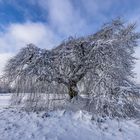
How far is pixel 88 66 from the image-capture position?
10227 millimetres

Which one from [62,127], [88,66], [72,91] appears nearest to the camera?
[62,127]

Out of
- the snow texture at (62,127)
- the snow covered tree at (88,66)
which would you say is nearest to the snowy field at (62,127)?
the snow texture at (62,127)

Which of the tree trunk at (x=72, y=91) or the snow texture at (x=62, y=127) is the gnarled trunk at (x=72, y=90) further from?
the snow texture at (x=62, y=127)

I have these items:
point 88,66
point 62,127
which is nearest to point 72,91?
point 88,66

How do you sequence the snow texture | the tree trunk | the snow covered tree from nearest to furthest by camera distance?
1. the snow texture
2. the snow covered tree
3. the tree trunk

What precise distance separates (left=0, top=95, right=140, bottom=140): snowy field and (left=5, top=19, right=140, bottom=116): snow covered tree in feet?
3.43

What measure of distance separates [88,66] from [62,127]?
13.2ft

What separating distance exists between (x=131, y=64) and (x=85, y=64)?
248 centimetres

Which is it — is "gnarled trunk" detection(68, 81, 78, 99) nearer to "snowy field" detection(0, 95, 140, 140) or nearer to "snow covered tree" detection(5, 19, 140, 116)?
"snow covered tree" detection(5, 19, 140, 116)

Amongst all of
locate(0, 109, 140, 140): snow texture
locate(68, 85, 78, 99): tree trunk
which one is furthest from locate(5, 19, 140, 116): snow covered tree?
locate(0, 109, 140, 140): snow texture

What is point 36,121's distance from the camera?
751 cm

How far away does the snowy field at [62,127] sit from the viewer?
6.31 metres

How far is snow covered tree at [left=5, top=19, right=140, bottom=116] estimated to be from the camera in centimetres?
887

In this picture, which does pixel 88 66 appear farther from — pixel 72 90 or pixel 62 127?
pixel 62 127
